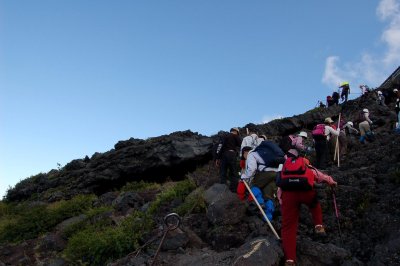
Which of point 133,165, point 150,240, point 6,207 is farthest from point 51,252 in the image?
point 6,207

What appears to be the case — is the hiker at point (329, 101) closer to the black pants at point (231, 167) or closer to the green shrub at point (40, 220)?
the green shrub at point (40, 220)

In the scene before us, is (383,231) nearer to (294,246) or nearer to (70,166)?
(294,246)

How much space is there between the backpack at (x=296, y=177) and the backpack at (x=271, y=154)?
273cm

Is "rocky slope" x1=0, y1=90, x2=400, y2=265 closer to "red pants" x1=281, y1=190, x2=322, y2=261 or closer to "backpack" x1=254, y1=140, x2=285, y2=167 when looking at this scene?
"red pants" x1=281, y1=190, x2=322, y2=261

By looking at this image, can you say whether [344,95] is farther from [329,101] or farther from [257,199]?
[257,199]

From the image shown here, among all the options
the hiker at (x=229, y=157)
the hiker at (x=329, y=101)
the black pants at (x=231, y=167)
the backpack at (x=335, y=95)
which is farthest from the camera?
the hiker at (x=329, y=101)

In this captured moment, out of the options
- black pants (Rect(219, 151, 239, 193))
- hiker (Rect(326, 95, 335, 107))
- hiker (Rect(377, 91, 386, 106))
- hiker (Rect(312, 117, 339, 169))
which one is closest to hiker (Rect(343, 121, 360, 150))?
hiker (Rect(312, 117, 339, 169))

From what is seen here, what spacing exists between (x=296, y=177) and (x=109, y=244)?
6438mm

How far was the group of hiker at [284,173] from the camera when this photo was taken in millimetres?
8016

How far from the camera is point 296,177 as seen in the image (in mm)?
7945

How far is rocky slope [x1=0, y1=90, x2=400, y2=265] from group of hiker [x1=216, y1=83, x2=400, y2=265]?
38cm

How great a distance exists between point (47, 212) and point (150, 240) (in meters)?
9.12

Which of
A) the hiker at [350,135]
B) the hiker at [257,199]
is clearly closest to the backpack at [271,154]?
the hiker at [257,199]

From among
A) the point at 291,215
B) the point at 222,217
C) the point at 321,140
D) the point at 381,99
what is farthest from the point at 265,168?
the point at 381,99
